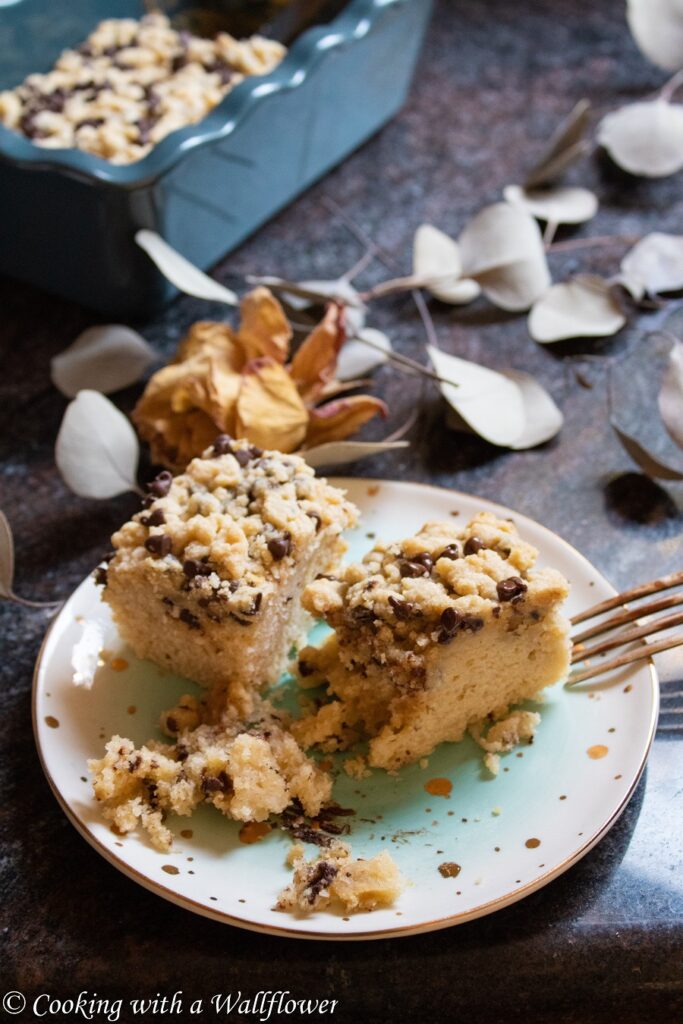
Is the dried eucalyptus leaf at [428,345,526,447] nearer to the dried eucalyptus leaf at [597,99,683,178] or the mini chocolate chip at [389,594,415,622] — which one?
the mini chocolate chip at [389,594,415,622]

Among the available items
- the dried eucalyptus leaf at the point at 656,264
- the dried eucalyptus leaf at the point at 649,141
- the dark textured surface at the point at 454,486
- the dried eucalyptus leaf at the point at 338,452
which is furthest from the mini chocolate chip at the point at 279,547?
the dried eucalyptus leaf at the point at 649,141

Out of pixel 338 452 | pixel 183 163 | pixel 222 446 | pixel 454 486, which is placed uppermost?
pixel 183 163

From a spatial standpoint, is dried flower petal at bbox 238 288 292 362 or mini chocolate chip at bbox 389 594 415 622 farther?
dried flower petal at bbox 238 288 292 362

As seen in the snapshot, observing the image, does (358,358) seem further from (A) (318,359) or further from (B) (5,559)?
(B) (5,559)

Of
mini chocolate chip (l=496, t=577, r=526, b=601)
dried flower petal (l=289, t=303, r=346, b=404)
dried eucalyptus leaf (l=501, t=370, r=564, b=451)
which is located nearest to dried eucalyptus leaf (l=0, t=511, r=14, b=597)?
dried flower petal (l=289, t=303, r=346, b=404)

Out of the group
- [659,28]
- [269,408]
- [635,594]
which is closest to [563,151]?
[659,28]

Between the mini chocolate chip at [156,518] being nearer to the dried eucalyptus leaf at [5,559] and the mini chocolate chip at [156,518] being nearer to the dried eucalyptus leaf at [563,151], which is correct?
the dried eucalyptus leaf at [5,559]
